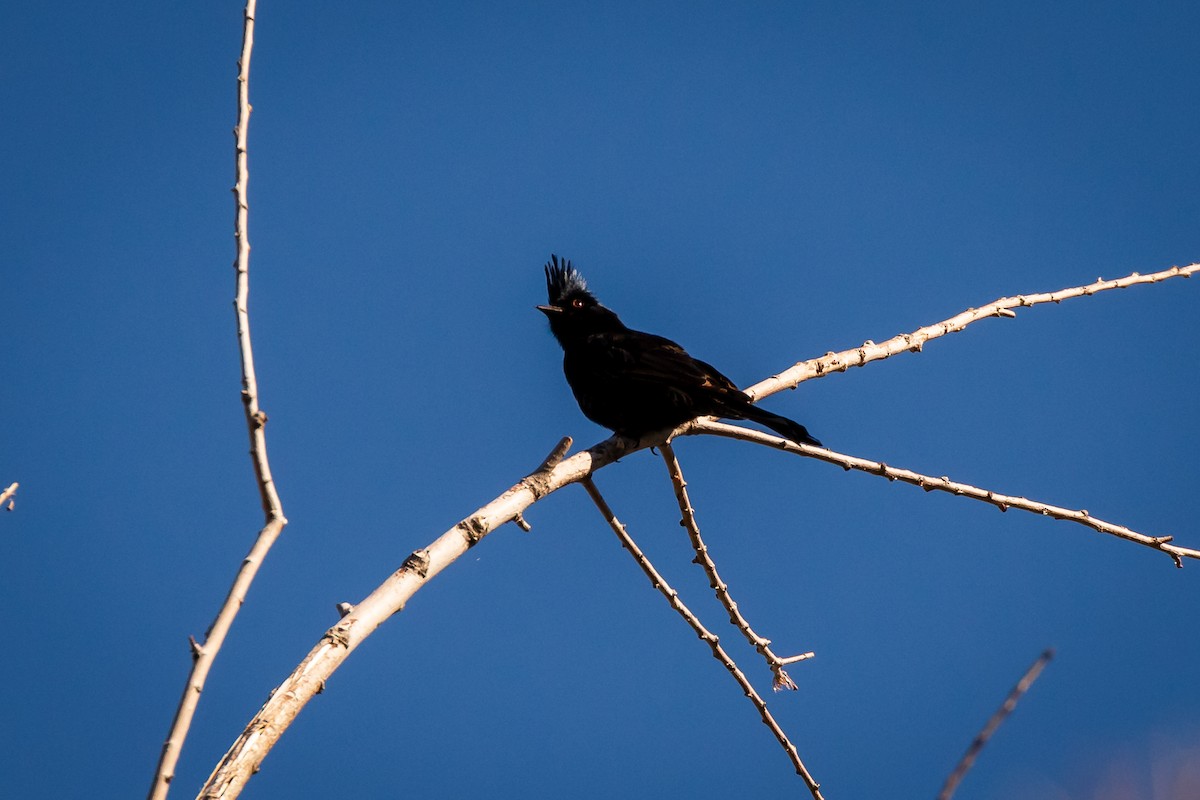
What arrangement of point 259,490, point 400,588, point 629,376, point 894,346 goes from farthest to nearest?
point 629,376 → point 894,346 → point 400,588 → point 259,490

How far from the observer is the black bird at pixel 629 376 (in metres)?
5.16

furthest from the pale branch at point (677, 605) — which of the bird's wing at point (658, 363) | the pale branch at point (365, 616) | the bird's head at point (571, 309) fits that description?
the bird's head at point (571, 309)

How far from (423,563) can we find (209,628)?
39.1 inches

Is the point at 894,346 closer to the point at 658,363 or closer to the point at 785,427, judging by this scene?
the point at 785,427

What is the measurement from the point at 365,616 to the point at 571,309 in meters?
4.48

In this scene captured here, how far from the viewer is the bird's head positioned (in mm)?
6766

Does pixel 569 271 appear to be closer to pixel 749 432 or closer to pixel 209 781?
pixel 749 432

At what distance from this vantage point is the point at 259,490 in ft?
6.88

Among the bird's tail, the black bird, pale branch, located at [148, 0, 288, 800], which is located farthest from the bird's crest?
pale branch, located at [148, 0, 288, 800]

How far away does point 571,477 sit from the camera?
3.76m

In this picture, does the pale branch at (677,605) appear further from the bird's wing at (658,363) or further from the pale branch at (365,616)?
the bird's wing at (658,363)

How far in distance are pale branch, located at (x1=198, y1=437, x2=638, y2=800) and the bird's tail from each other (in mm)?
1151

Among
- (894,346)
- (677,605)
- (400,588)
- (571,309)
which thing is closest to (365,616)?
(400,588)

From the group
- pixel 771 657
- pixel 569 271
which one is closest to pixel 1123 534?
pixel 771 657
